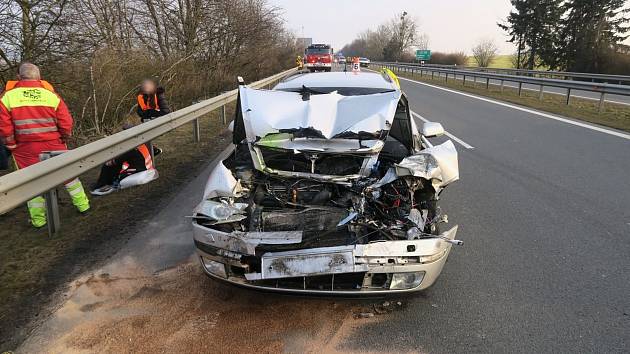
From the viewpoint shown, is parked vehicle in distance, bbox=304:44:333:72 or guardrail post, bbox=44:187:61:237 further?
parked vehicle in distance, bbox=304:44:333:72

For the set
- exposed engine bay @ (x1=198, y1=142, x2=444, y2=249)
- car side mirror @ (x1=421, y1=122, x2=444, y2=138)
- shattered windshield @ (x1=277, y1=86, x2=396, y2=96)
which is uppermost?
shattered windshield @ (x1=277, y1=86, x2=396, y2=96)

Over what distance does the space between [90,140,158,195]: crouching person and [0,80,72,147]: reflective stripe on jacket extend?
1.09 meters

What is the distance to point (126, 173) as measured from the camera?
633cm

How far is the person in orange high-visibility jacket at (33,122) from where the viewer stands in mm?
4863

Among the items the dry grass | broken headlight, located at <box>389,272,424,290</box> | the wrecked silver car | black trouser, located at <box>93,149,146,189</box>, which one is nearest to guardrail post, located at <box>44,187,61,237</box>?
black trouser, located at <box>93,149,146,189</box>

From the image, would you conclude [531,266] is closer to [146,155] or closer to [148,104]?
[146,155]

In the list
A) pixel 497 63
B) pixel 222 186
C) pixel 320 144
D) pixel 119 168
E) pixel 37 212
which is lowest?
pixel 37 212

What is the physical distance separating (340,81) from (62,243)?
11.5ft

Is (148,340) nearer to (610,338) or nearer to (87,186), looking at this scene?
(610,338)

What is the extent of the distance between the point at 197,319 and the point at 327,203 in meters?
1.29

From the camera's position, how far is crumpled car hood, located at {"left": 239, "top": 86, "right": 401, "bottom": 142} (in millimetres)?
4277

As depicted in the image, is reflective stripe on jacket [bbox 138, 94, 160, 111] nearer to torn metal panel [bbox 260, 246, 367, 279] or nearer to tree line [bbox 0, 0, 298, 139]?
tree line [bbox 0, 0, 298, 139]

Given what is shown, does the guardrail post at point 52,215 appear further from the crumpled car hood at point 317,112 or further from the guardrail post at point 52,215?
the crumpled car hood at point 317,112

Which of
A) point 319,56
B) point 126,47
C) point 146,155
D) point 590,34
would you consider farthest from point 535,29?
point 146,155
